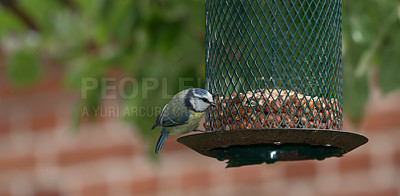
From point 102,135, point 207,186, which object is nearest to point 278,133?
point 207,186

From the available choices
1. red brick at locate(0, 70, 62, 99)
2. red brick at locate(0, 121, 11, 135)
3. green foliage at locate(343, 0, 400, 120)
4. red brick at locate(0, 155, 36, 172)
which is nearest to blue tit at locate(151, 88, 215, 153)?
green foliage at locate(343, 0, 400, 120)

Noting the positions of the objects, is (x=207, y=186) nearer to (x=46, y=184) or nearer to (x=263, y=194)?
(x=263, y=194)

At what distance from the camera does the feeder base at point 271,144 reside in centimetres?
286

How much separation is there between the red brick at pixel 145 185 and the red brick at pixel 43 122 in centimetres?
86

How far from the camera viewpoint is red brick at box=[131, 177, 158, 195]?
18.3ft

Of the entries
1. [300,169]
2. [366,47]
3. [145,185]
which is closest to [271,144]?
[366,47]

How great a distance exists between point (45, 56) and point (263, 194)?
1.78m

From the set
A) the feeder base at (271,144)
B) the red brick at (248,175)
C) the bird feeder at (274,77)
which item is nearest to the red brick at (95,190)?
the red brick at (248,175)

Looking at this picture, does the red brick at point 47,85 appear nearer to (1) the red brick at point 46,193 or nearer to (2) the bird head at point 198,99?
(1) the red brick at point 46,193

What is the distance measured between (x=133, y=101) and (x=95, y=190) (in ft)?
5.86

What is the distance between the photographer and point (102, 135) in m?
5.81

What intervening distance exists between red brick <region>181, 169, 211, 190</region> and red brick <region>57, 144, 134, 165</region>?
47cm

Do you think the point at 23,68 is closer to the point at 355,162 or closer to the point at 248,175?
the point at 248,175

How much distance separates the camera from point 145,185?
5.59m
